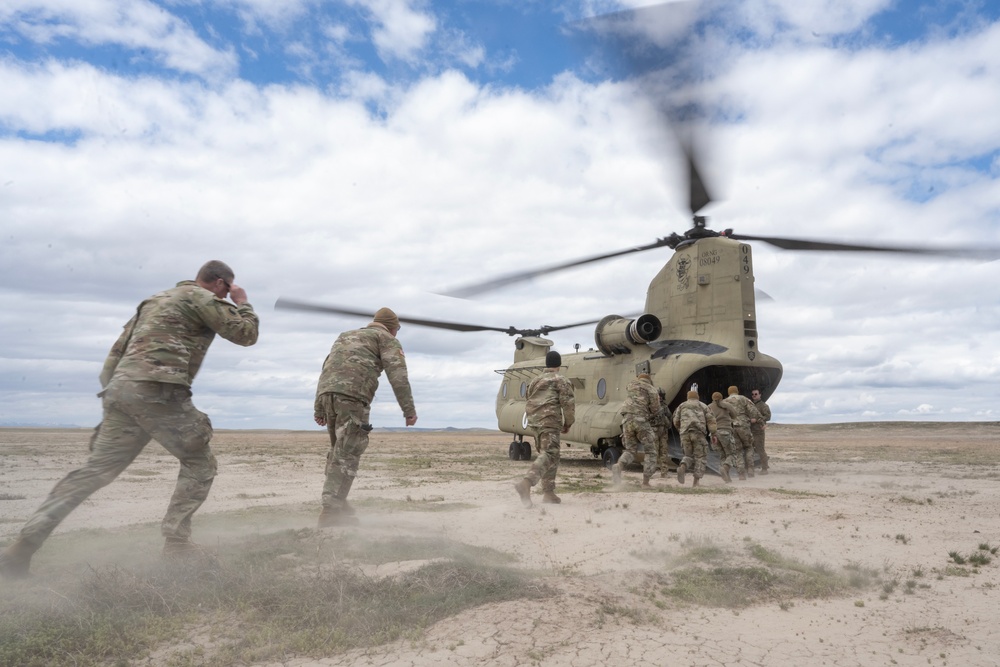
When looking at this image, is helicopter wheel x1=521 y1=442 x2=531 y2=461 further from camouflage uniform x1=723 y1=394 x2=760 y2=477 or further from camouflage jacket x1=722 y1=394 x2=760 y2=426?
camouflage jacket x1=722 y1=394 x2=760 y2=426

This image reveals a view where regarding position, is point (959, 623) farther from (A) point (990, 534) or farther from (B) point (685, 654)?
(A) point (990, 534)

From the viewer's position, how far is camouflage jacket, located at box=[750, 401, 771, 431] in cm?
1239

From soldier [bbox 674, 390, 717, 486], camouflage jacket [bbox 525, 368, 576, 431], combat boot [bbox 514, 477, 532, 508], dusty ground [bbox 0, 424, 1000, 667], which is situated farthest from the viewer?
soldier [bbox 674, 390, 717, 486]

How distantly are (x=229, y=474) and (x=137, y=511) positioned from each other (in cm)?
492

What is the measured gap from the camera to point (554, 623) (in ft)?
11.3

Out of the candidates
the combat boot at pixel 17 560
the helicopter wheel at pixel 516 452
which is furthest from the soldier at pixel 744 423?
the combat boot at pixel 17 560

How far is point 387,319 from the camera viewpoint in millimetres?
6551

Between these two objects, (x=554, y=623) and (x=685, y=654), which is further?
(x=554, y=623)

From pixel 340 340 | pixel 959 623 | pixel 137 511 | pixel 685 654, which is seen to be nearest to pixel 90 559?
pixel 340 340

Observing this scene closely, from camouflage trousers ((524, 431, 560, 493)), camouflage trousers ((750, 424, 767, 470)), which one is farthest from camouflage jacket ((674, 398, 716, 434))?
camouflage trousers ((524, 431, 560, 493))

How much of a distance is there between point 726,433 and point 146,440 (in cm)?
915

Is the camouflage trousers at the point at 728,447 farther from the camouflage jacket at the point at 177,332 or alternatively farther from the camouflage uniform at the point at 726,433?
the camouflage jacket at the point at 177,332

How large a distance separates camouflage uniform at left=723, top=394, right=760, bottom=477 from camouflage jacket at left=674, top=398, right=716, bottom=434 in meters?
0.98

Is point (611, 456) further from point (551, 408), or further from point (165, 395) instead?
point (165, 395)
